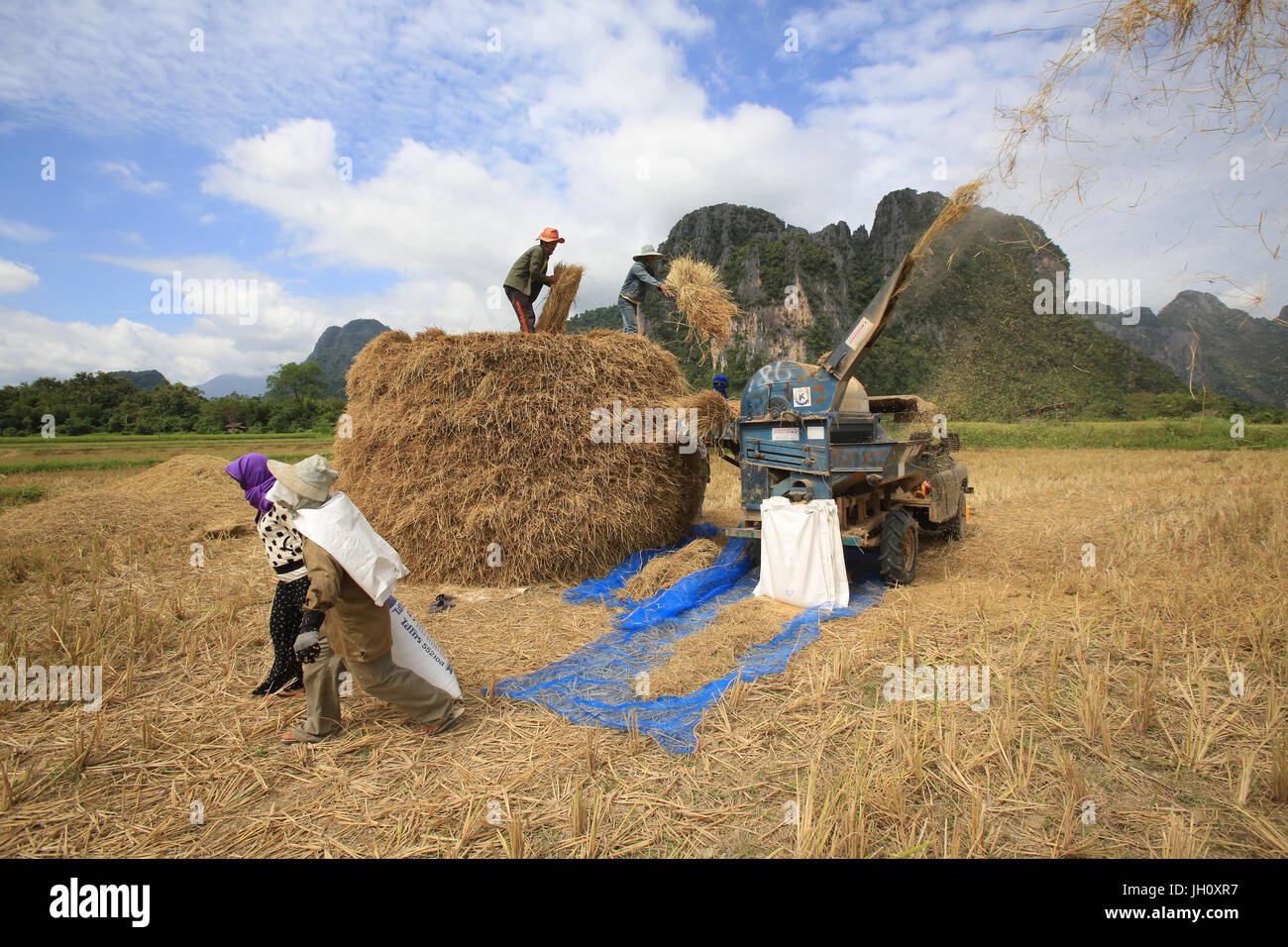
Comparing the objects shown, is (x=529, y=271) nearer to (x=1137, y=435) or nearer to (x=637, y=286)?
(x=637, y=286)

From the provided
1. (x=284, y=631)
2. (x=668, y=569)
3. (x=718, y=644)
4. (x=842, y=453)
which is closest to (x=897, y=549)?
(x=842, y=453)

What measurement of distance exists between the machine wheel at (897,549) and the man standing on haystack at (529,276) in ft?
15.8

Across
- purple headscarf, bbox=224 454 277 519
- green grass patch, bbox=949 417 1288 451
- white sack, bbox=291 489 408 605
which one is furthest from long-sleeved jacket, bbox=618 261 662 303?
green grass patch, bbox=949 417 1288 451

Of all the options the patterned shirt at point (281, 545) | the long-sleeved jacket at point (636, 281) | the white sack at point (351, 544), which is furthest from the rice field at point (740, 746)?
the long-sleeved jacket at point (636, 281)

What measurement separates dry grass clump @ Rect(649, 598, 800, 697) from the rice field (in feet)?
0.22

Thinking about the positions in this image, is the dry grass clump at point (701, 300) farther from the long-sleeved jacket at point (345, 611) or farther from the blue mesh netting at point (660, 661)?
the long-sleeved jacket at point (345, 611)

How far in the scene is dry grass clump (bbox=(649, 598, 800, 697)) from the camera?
12.5ft

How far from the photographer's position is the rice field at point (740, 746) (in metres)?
2.37

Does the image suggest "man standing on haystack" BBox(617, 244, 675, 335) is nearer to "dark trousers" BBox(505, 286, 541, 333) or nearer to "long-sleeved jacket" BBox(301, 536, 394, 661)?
"dark trousers" BBox(505, 286, 541, 333)

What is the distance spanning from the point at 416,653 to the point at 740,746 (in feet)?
6.27

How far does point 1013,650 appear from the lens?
388 cm

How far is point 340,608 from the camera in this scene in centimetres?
301
